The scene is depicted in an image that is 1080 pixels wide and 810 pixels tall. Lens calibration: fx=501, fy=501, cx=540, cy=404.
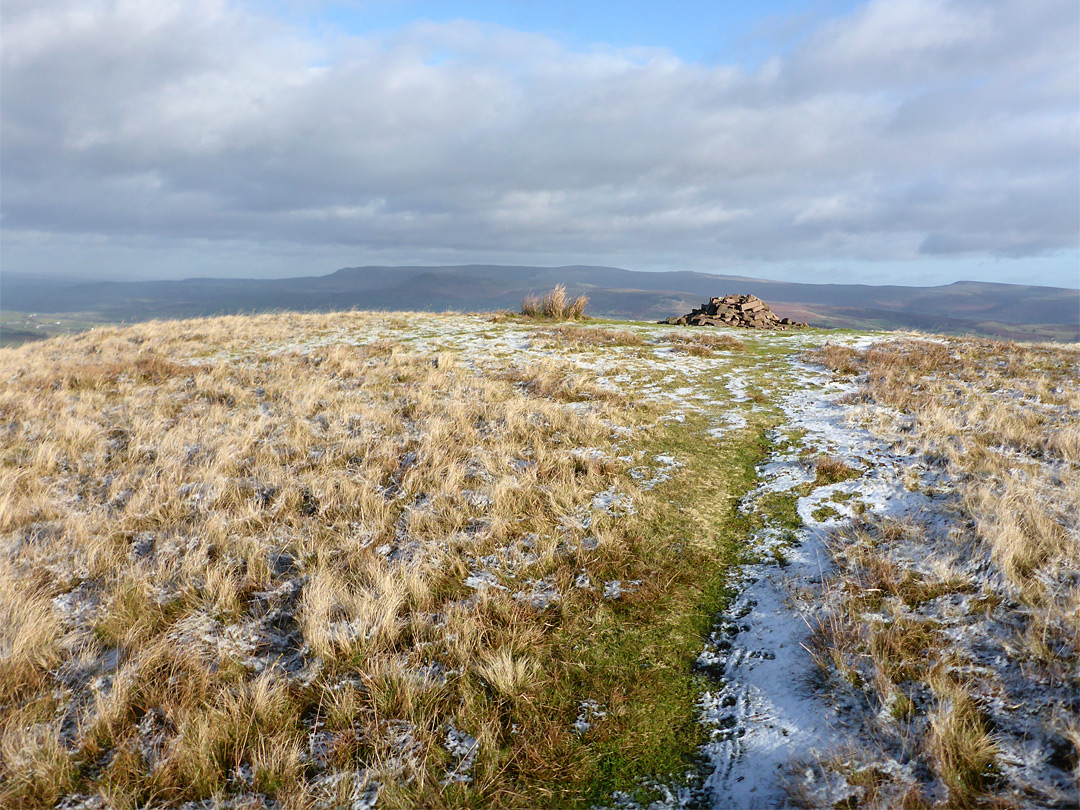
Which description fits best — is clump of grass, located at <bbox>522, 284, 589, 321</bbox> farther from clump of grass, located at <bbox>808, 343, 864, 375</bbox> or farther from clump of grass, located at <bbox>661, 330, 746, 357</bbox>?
clump of grass, located at <bbox>808, 343, 864, 375</bbox>

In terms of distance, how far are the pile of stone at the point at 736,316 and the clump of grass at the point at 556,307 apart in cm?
420

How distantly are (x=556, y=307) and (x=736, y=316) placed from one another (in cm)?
802

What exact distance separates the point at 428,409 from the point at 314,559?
4.77 m

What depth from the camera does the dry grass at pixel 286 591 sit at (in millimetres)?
2996

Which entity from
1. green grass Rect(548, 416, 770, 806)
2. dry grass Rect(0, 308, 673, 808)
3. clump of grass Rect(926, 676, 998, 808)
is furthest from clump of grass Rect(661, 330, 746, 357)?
clump of grass Rect(926, 676, 998, 808)

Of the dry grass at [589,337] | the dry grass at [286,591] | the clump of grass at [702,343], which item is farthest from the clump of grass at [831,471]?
the dry grass at [589,337]

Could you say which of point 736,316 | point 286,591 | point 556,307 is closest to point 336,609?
point 286,591

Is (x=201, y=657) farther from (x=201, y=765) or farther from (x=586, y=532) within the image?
(x=586, y=532)

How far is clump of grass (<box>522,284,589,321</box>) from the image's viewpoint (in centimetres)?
2222

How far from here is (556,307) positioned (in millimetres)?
22281

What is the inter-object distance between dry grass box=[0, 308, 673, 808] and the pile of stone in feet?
49.0

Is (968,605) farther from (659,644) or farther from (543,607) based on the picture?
(543,607)

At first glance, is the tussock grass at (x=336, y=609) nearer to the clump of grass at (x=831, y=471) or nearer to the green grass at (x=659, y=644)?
the green grass at (x=659, y=644)

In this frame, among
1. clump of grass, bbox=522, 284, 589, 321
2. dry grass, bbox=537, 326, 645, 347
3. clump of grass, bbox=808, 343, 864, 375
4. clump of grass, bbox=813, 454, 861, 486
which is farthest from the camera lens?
clump of grass, bbox=522, 284, 589, 321
